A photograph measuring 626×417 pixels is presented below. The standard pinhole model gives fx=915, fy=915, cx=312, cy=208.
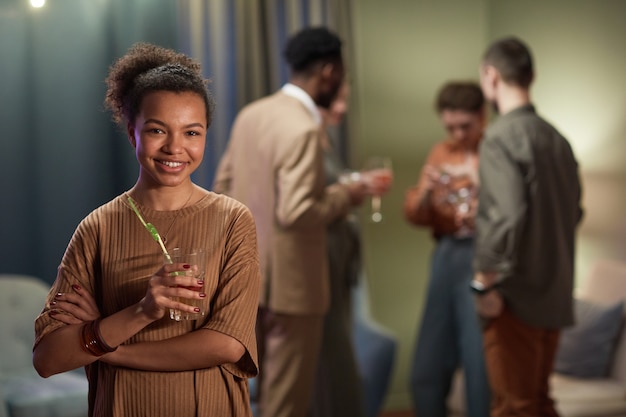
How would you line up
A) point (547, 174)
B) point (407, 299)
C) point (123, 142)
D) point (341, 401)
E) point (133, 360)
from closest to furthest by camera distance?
point (133, 360), point (547, 174), point (341, 401), point (123, 142), point (407, 299)

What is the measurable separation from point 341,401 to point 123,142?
161 cm

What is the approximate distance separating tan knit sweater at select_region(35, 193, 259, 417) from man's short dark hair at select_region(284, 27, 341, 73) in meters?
1.82

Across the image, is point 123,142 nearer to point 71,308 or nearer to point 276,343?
point 276,343

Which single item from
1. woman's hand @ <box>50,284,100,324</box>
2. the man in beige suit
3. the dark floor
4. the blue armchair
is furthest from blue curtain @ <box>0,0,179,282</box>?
woman's hand @ <box>50,284,100,324</box>

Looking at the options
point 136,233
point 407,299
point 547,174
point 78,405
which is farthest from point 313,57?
point 407,299

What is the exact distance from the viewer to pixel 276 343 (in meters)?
3.41

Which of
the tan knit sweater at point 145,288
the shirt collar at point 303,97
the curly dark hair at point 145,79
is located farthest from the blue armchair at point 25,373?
the curly dark hair at point 145,79

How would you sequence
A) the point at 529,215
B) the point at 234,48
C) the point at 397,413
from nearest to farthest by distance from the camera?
the point at 529,215 → the point at 234,48 → the point at 397,413

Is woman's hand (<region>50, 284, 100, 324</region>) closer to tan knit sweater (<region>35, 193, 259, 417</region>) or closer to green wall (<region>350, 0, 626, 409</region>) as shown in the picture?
tan knit sweater (<region>35, 193, 259, 417</region>)

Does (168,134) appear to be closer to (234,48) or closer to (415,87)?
(234,48)

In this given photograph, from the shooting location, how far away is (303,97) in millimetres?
3434

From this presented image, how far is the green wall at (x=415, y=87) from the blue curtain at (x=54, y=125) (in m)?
1.31

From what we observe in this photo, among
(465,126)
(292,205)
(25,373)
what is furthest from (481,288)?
(25,373)

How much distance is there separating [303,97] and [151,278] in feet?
6.45
